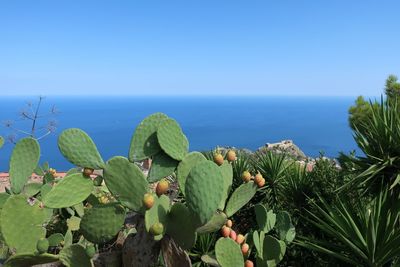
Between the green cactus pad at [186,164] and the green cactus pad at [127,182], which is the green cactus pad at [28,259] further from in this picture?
the green cactus pad at [186,164]

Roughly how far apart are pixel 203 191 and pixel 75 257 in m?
1.05

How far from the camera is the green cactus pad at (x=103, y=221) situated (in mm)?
2480

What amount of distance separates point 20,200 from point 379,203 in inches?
135

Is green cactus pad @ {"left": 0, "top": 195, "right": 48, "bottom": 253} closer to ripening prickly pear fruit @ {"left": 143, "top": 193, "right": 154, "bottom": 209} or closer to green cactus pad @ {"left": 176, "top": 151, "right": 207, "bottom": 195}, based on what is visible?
ripening prickly pear fruit @ {"left": 143, "top": 193, "right": 154, "bottom": 209}

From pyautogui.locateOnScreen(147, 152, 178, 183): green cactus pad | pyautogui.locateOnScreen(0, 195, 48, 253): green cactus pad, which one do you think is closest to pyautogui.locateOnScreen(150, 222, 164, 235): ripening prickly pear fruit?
pyautogui.locateOnScreen(147, 152, 178, 183): green cactus pad

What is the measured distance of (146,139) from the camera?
2.65 metres

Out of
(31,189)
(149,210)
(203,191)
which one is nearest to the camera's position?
(203,191)

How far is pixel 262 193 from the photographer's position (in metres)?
6.38

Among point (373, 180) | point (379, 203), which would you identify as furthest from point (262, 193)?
point (379, 203)

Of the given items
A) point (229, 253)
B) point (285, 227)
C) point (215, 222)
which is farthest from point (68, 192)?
point (285, 227)

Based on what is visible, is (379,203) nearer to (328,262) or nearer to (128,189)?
(328,262)

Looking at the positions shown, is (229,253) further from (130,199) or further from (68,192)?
(68,192)

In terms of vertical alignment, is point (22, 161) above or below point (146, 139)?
below

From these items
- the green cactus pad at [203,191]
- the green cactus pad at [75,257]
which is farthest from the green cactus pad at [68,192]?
the green cactus pad at [203,191]
